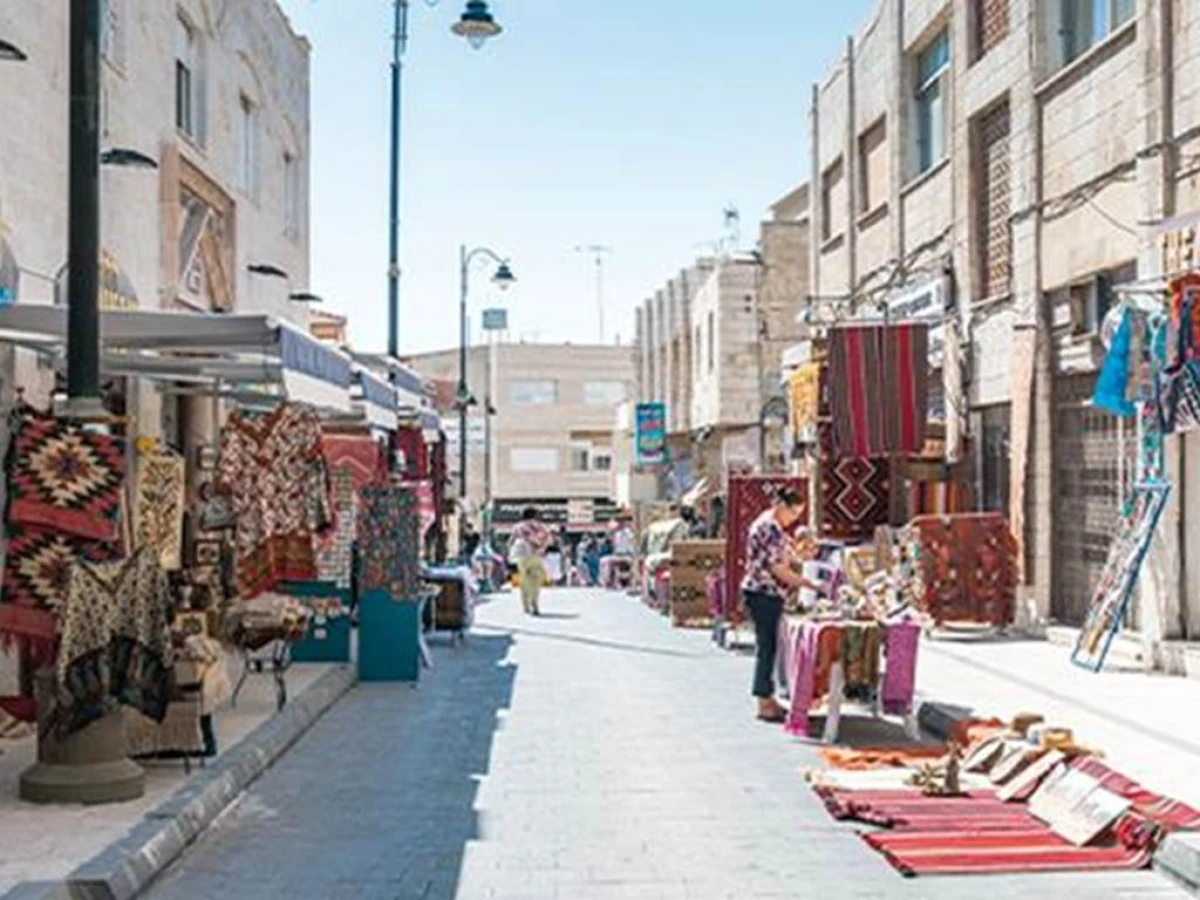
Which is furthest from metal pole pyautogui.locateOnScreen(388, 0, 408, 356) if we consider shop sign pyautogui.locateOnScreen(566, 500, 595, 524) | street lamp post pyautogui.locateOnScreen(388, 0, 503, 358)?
shop sign pyautogui.locateOnScreen(566, 500, 595, 524)

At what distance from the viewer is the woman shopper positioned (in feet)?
37.3

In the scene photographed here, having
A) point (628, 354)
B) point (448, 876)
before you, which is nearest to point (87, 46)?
point (448, 876)

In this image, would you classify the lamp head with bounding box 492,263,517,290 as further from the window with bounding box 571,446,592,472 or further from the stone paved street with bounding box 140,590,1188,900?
the window with bounding box 571,446,592,472

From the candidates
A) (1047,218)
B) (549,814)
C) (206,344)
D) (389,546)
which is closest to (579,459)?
(1047,218)

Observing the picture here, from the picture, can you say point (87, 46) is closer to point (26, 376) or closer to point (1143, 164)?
point (26, 376)

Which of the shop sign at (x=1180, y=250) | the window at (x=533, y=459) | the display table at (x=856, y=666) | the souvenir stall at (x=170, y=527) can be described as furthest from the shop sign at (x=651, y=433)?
the display table at (x=856, y=666)

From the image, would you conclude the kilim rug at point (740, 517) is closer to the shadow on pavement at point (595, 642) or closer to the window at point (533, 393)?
the shadow on pavement at point (595, 642)

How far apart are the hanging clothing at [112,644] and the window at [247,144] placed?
11847 mm

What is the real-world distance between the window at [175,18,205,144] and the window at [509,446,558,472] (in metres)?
49.5

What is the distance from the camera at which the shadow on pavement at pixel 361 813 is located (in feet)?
22.8

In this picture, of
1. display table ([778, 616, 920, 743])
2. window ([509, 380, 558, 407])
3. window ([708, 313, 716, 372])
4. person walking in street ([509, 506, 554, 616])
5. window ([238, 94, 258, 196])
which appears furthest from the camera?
window ([509, 380, 558, 407])

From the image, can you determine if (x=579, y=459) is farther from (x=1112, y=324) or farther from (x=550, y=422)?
(x=1112, y=324)

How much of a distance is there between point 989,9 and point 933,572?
6460 millimetres

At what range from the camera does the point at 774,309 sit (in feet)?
112
